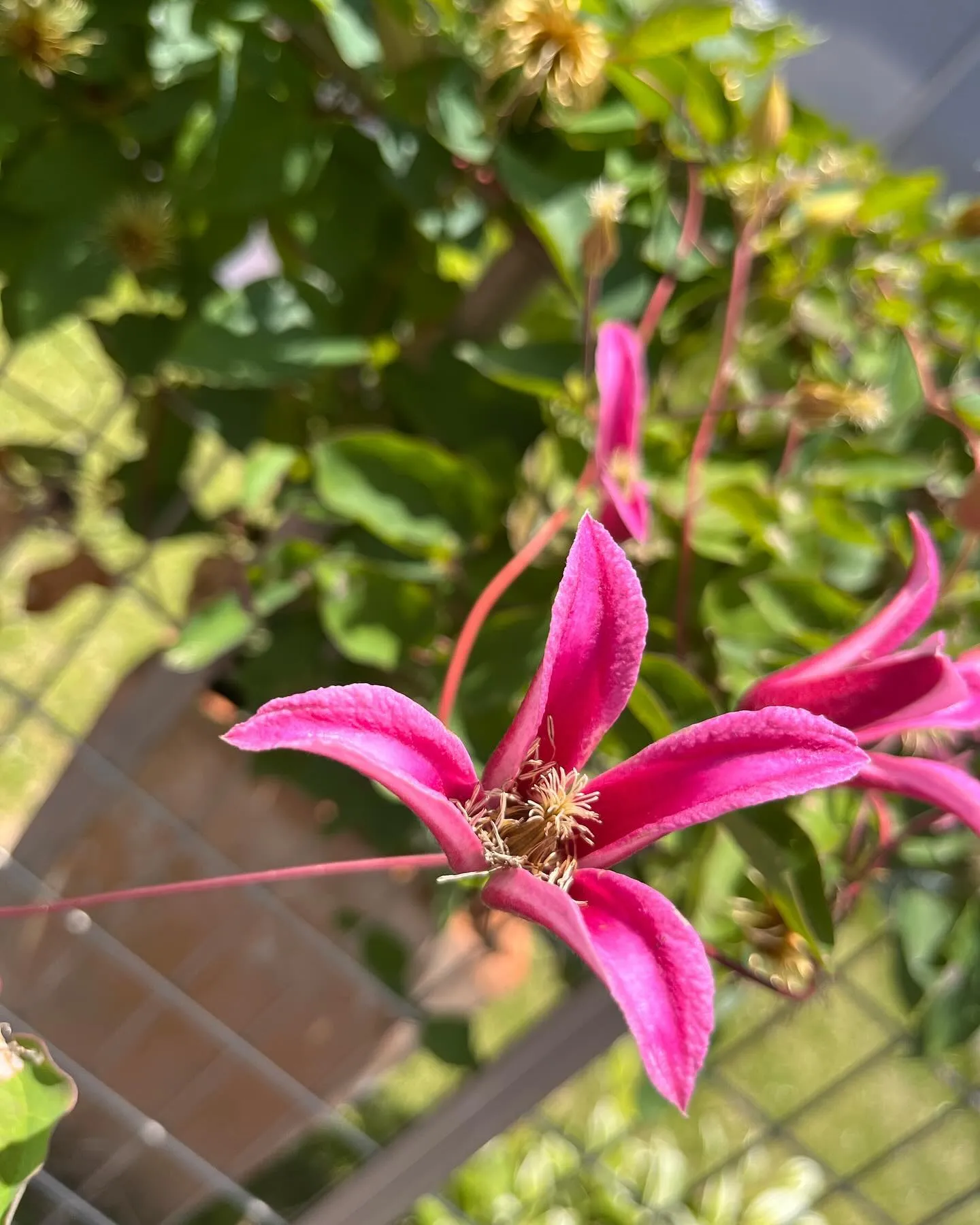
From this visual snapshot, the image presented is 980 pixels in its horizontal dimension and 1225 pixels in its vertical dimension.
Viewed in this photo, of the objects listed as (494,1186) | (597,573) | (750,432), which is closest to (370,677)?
(750,432)

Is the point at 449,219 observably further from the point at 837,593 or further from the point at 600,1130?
the point at 600,1130

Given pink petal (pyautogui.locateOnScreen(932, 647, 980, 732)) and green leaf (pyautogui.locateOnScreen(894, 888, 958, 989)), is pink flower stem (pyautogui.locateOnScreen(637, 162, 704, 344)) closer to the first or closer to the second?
pink petal (pyautogui.locateOnScreen(932, 647, 980, 732))

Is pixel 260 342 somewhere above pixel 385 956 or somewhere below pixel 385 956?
above

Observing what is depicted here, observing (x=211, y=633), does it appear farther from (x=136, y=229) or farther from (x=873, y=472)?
(x=873, y=472)

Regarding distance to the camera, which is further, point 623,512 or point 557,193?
point 557,193

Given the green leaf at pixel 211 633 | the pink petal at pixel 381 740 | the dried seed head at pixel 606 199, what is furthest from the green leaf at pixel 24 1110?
the dried seed head at pixel 606 199

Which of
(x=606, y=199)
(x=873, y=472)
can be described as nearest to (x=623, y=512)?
(x=606, y=199)

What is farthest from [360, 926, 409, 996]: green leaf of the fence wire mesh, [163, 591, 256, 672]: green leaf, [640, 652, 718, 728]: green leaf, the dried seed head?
the dried seed head
